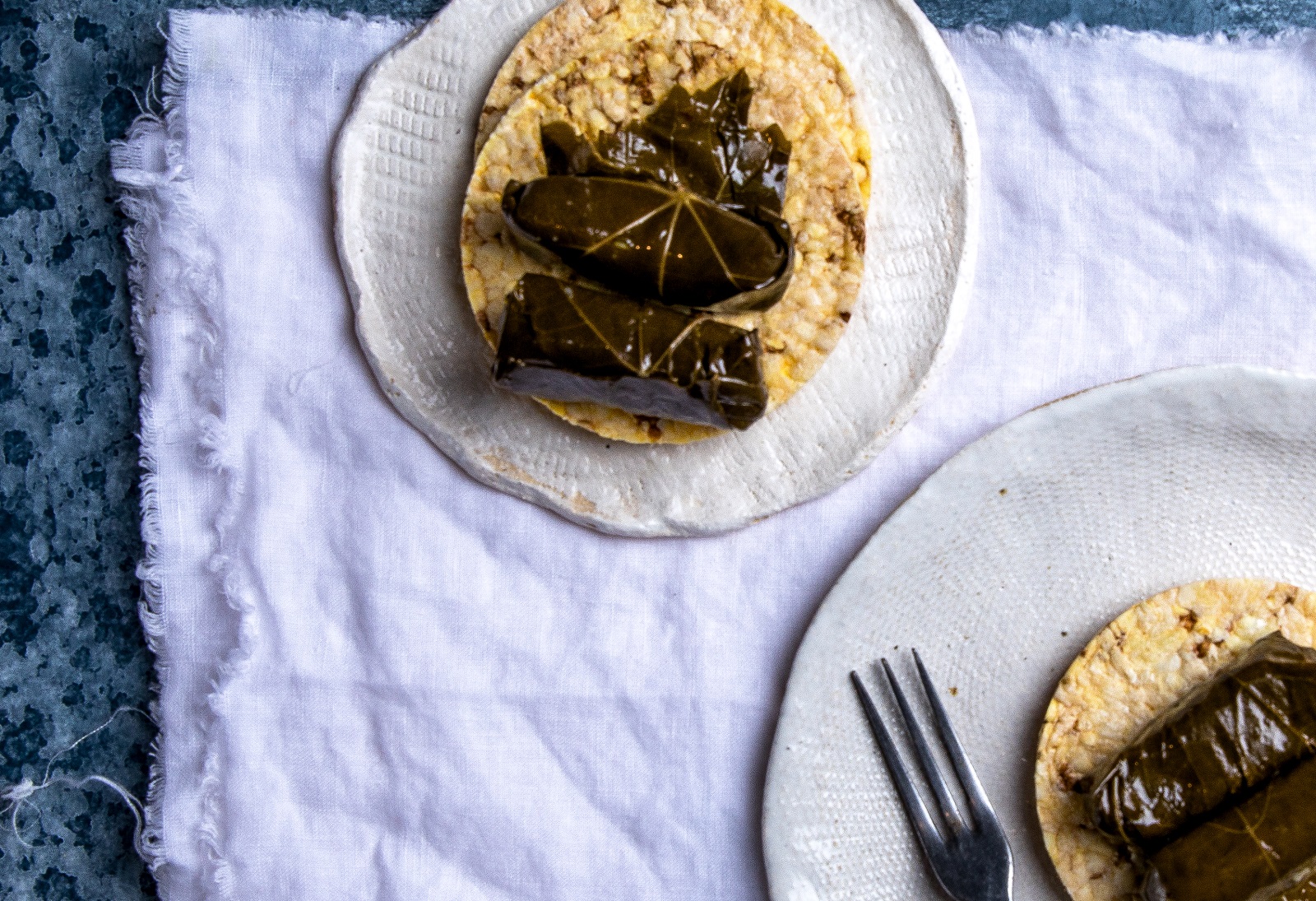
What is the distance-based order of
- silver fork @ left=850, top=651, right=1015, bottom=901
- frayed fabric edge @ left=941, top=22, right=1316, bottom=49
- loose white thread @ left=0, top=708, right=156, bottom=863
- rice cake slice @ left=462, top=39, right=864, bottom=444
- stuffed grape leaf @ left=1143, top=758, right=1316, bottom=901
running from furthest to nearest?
loose white thread @ left=0, top=708, right=156, bottom=863, frayed fabric edge @ left=941, top=22, right=1316, bottom=49, silver fork @ left=850, top=651, right=1015, bottom=901, rice cake slice @ left=462, top=39, right=864, bottom=444, stuffed grape leaf @ left=1143, top=758, right=1316, bottom=901

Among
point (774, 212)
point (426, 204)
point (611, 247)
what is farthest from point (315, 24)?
point (774, 212)

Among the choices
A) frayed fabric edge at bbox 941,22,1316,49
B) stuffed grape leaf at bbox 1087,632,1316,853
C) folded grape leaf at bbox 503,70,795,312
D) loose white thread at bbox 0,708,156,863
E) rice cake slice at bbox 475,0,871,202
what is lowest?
loose white thread at bbox 0,708,156,863

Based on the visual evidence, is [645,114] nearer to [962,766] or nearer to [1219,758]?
[962,766]

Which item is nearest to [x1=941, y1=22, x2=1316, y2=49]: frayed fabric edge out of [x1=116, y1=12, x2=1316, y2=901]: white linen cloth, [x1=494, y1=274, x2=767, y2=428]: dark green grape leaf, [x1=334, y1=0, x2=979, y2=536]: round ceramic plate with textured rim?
[x1=116, y1=12, x2=1316, y2=901]: white linen cloth

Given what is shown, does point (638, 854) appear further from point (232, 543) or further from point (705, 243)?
point (705, 243)

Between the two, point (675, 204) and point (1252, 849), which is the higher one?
point (675, 204)

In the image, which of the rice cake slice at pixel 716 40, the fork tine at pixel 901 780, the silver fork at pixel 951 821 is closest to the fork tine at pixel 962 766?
the silver fork at pixel 951 821

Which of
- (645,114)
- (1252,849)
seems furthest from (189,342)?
(1252,849)

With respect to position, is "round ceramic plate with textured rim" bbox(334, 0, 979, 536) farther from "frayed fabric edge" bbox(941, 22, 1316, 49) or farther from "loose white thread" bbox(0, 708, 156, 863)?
"loose white thread" bbox(0, 708, 156, 863)
